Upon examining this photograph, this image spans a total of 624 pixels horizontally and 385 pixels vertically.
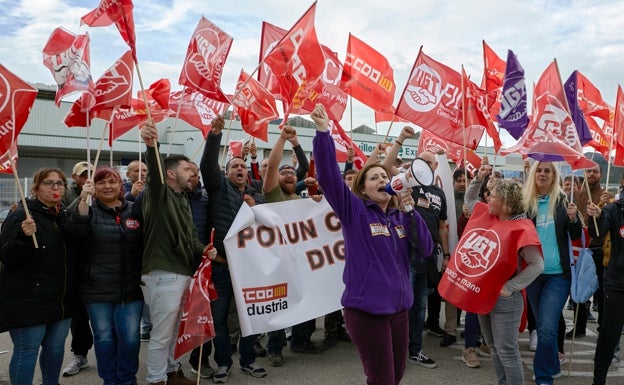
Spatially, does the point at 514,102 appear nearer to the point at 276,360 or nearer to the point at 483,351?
the point at 483,351

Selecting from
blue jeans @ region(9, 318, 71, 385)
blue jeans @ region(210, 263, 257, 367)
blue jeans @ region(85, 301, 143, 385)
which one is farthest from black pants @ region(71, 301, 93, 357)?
blue jeans @ region(210, 263, 257, 367)

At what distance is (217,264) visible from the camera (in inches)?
199

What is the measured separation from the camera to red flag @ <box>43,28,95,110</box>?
576 centimetres

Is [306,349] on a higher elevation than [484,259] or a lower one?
lower

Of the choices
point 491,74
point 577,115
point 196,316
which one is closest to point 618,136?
point 577,115

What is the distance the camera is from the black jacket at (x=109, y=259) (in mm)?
4211

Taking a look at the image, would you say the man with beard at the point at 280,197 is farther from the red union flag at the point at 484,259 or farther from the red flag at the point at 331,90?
the red flag at the point at 331,90

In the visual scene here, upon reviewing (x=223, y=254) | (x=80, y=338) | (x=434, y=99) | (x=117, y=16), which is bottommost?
(x=80, y=338)

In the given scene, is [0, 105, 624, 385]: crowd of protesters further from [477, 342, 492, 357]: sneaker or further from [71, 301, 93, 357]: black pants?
[477, 342, 492, 357]: sneaker

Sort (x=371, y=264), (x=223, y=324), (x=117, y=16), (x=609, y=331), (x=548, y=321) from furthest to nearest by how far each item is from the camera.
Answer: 1. (x=223, y=324)
2. (x=117, y=16)
3. (x=548, y=321)
4. (x=609, y=331)
5. (x=371, y=264)

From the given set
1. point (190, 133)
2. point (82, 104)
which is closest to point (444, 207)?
point (82, 104)

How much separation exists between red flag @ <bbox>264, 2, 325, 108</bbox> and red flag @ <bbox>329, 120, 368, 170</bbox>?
1.59 meters

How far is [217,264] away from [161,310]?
0.86 metres

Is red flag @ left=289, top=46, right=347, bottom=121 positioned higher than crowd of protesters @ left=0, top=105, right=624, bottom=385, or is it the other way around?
red flag @ left=289, top=46, right=347, bottom=121
